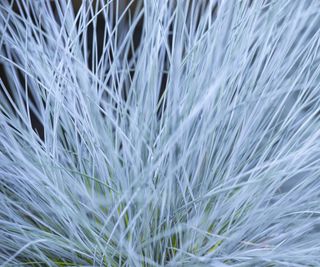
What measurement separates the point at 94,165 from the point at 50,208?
0.30ft

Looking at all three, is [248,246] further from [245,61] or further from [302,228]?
[245,61]

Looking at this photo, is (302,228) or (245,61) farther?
(245,61)

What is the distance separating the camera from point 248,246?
83 centimetres

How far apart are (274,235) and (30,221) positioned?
1.21ft

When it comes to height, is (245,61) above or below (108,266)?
above

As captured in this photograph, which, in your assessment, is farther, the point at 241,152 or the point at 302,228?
the point at 241,152

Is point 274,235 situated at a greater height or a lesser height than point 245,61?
lesser

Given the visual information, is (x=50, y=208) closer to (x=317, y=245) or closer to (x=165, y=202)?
(x=165, y=202)

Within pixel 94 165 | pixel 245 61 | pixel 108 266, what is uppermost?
pixel 245 61

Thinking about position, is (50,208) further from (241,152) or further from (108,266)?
(241,152)

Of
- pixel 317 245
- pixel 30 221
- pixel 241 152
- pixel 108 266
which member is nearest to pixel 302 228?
pixel 317 245

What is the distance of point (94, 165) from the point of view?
35.1 inches

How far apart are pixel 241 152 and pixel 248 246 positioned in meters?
0.14

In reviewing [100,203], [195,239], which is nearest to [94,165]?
[100,203]
